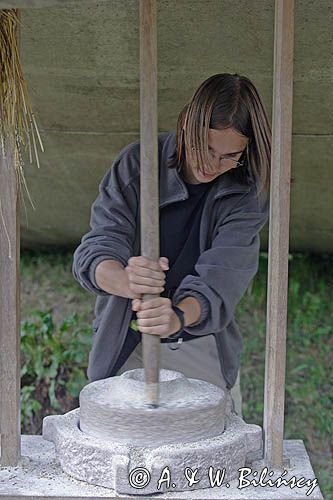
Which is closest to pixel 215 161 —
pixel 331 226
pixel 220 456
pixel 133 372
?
pixel 133 372

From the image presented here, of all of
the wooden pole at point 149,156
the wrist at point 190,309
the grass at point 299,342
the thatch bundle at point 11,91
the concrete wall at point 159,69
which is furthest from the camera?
the grass at point 299,342

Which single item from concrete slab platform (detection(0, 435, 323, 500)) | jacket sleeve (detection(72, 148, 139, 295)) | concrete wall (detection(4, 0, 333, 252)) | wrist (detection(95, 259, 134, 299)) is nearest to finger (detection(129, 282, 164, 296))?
wrist (detection(95, 259, 134, 299))

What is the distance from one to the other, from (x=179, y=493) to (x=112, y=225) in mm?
634

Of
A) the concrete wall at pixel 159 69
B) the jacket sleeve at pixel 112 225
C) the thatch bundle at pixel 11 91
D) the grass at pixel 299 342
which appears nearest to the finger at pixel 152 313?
the jacket sleeve at pixel 112 225

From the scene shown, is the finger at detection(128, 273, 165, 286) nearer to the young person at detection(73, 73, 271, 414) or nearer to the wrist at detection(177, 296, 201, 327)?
the young person at detection(73, 73, 271, 414)

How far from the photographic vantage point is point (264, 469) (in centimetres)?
174

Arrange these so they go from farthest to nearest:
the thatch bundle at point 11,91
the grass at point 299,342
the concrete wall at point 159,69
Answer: the grass at point 299,342 → the concrete wall at point 159,69 → the thatch bundle at point 11,91

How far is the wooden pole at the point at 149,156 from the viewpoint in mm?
1627

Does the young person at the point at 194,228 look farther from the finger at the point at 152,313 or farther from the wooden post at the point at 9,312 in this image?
the wooden post at the point at 9,312

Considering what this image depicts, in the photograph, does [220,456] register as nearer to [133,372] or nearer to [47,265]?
[133,372]

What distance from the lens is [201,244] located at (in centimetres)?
211

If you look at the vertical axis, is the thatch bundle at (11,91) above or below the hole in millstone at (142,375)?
above

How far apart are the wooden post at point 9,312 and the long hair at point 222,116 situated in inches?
16.8

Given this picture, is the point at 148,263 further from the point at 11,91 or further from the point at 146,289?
the point at 11,91
